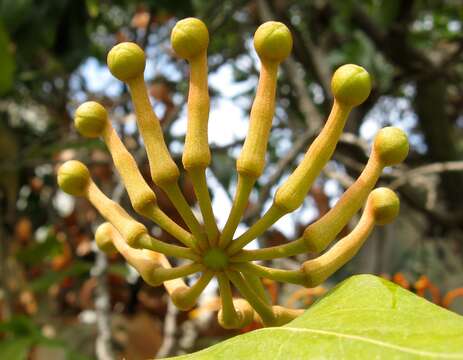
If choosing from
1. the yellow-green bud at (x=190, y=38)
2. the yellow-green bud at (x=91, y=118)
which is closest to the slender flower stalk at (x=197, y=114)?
the yellow-green bud at (x=190, y=38)

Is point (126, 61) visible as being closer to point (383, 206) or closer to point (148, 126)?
point (148, 126)

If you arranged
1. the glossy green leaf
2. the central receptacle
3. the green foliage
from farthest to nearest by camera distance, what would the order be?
the green foliage < the central receptacle < the glossy green leaf

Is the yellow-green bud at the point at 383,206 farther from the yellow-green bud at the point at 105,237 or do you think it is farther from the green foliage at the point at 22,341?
the green foliage at the point at 22,341

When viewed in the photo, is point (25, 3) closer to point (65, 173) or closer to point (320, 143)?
point (65, 173)

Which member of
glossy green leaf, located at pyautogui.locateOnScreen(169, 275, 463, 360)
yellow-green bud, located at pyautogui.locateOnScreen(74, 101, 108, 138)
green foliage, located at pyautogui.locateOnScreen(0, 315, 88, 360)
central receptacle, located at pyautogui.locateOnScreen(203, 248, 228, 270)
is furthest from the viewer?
green foliage, located at pyautogui.locateOnScreen(0, 315, 88, 360)

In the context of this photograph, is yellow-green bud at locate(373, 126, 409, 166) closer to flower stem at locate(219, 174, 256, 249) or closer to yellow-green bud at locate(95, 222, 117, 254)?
flower stem at locate(219, 174, 256, 249)

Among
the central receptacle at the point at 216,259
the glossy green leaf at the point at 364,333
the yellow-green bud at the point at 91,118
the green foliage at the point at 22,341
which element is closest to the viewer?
the glossy green leaf at the point at 364,333

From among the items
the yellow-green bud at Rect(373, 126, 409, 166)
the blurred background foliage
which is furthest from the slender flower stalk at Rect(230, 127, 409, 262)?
the blurred background foliage

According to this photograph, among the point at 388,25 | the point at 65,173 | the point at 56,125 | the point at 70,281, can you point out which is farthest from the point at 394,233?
the point at 65,173

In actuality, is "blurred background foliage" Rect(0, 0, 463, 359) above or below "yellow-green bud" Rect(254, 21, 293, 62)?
below
